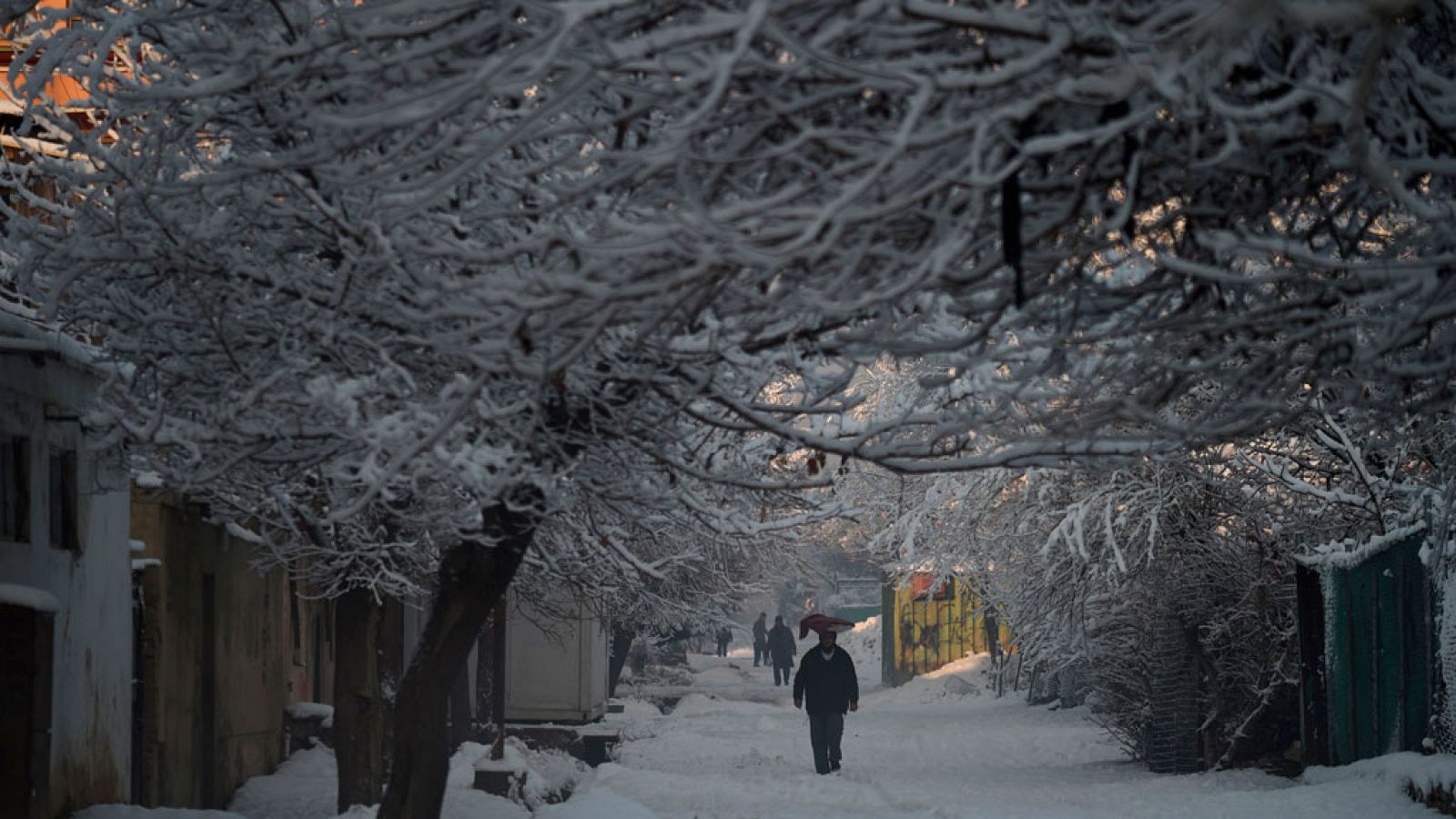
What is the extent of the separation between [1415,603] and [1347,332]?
7.01m

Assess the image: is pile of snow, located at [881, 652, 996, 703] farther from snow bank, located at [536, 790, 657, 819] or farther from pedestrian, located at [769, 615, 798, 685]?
snow bank, located at [536, 790, 657, 819]

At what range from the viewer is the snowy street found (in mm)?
14180

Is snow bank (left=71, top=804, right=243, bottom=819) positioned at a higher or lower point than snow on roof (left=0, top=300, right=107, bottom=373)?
lower

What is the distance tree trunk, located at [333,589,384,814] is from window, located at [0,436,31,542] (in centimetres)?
273

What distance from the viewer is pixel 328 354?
7992mm

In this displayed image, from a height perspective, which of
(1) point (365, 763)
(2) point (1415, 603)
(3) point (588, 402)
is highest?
(3) point (588, 402)

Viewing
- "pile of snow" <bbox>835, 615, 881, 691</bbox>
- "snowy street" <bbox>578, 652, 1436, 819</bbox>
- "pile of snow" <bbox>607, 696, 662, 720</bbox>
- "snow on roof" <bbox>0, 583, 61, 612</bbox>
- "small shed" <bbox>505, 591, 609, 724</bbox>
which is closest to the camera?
"snow on roof" <bbox>0, 583, 61, 612</bbox>

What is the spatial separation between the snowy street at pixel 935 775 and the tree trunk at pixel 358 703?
263 cm

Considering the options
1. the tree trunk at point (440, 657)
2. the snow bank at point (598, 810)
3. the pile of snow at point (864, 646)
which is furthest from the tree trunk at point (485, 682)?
the pile of snow at point (864, 646)

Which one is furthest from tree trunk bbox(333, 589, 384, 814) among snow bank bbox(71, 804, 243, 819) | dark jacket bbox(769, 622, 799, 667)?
dark jacket bbox(769, 622, 799, 667)

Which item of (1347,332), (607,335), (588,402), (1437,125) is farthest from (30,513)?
(1437,125)

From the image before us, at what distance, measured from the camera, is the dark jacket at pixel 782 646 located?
152 feet

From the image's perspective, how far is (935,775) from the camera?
66.6ft

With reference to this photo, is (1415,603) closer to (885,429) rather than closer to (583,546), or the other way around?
(583,546)
